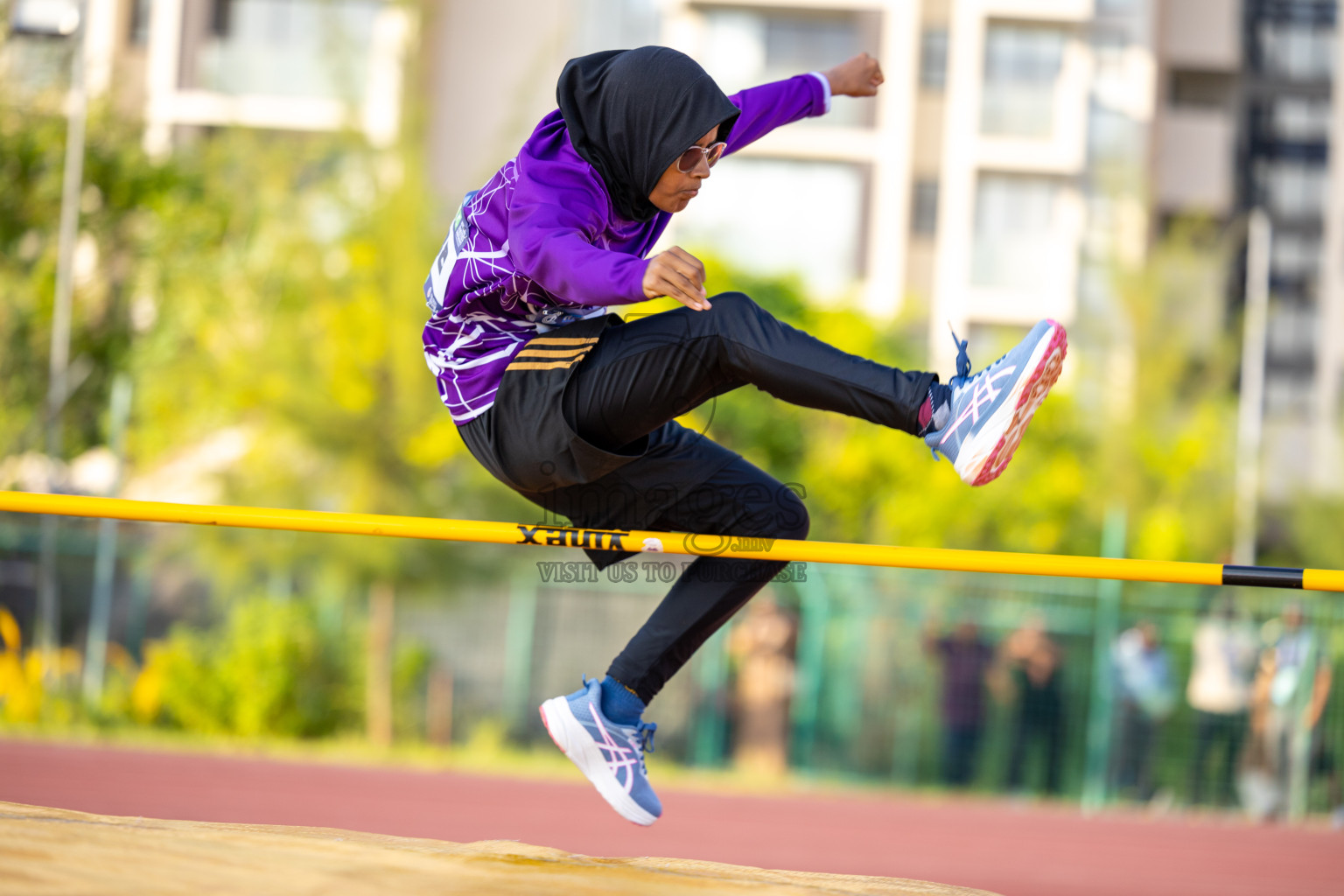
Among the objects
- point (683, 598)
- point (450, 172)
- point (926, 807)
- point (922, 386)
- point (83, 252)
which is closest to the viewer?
point (922, 386)

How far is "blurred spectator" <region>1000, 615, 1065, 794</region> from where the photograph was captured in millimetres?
10479

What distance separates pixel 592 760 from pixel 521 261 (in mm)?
1388

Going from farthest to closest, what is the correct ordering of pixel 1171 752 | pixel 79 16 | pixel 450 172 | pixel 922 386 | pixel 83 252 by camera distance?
1. pixel 450 172
2. pixel 83 252
3. pixel 79 16
4. pixel 1171 752
5. pixel 922 386

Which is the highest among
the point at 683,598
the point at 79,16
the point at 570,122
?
the point at 79,16

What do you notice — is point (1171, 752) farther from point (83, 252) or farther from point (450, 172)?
point (450, 172)

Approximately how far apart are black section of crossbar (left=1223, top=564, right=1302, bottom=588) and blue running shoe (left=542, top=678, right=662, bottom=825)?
1.54m

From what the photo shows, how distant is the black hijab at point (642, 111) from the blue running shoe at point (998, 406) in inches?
30.3

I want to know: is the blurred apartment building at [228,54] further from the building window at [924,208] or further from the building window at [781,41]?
the building window at [924,208]

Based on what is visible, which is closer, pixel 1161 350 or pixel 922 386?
pixel 922 386

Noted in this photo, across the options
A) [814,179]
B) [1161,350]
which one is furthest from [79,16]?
[814,179]

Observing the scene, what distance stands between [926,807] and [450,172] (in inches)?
655

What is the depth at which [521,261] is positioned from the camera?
8.38 ft

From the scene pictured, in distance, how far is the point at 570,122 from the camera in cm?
275

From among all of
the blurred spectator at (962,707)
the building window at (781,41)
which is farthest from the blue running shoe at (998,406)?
the building window at (781,41)
